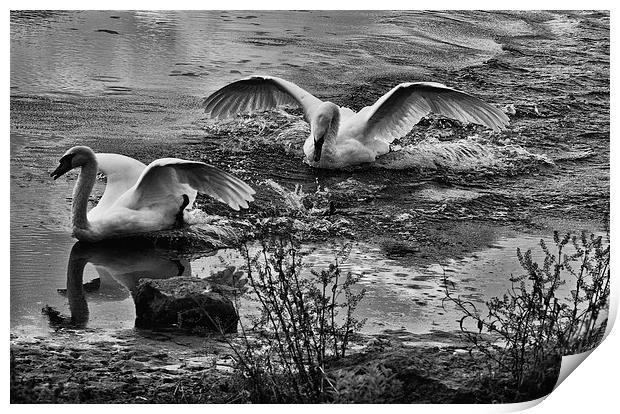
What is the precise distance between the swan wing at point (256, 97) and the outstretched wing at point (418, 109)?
41 centimetres

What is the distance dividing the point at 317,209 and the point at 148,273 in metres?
1.02

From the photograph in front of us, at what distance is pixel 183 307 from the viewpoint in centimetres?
707

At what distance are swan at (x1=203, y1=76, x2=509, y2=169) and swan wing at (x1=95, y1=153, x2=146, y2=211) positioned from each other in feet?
1.89

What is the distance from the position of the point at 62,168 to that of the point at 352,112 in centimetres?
189

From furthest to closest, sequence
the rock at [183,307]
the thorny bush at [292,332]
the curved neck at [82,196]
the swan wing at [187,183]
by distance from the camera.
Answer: the curved neck at [82,196] < the swan wing at [187,183] < the rock at [183,307] < the thorny bush at [292,332]

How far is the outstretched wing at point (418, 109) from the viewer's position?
7.86 metres

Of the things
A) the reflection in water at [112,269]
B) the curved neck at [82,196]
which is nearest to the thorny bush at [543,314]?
the reflection in water at [112,269]

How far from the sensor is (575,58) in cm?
767

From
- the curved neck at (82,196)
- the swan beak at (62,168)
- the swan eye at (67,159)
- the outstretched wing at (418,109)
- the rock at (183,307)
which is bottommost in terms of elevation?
the rock at (183,307)

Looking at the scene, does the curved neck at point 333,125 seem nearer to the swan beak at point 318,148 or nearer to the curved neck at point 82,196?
the swan beak at point 318,148

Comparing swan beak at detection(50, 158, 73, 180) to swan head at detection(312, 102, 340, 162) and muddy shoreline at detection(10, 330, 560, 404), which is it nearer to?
muddy shoreline at detection(10, 330, 560, 404)

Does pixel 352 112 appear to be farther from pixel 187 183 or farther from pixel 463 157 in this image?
pixel 187 183

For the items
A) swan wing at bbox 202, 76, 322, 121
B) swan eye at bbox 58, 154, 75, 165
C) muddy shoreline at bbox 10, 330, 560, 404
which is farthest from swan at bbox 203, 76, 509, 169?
muddy shoreline at bbox 10, 330, 560, 404
